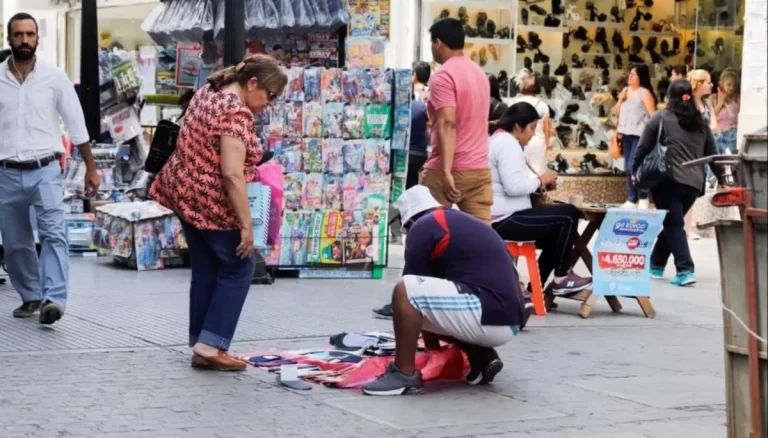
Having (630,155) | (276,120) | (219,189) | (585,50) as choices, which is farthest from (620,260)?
(585,50)

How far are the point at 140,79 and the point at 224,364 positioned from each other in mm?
7410

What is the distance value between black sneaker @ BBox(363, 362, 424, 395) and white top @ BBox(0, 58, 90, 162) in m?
→ 2.95

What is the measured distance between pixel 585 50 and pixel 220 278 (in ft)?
40.5

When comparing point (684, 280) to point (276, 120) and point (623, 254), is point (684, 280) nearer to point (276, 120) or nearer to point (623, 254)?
point (623, 254)

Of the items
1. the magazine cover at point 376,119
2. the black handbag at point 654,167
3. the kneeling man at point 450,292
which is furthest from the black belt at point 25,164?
the black handbag at point 654,167

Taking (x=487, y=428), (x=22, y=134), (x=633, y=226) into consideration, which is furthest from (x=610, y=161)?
(x=487, y=428)

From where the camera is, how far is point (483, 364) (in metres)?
6.96

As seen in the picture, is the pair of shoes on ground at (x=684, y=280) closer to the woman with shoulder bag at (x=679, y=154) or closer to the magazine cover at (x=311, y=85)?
the woman with shoulder bag at (x=679, y=154)

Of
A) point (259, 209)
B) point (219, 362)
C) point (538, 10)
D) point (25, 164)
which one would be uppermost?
point (538, 10)

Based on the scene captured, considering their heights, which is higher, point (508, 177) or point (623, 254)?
point (508, 177)

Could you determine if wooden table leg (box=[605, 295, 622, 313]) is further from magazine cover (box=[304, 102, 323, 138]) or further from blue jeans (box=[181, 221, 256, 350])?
blue jeans (box=[181, 221, 256, 350])

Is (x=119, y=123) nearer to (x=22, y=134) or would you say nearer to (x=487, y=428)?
(x=22, y=134)

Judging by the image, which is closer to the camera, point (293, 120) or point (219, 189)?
point (219, 189)

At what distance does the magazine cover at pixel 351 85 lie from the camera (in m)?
11.3
